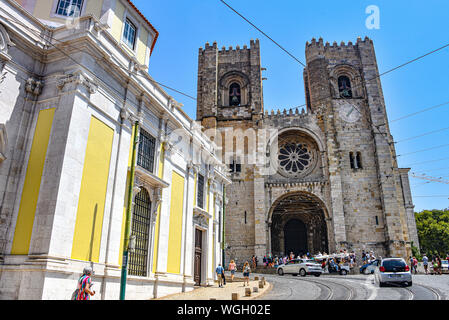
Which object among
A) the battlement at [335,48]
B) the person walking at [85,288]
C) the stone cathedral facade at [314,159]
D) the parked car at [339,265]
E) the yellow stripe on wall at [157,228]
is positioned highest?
the battlement at [335,48]

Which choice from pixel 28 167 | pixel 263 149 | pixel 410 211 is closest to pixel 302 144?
pixel 263 149

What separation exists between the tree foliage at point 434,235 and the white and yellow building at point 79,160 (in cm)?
4154

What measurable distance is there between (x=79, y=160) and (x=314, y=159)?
83.3 feet

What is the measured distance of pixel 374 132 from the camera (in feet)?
98.5

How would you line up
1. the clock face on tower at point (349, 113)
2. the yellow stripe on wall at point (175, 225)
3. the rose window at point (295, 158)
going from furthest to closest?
the rose window at point (295, 158) → the clock face on tower at point (349, 113) → the yellow stripe on wall at point (175, 225)

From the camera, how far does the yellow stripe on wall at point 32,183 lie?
852 centimetres

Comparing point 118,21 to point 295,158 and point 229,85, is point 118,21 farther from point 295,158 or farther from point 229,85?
point 229,85

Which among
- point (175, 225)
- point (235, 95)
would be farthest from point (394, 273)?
point (235, 95)

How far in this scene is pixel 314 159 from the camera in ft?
103

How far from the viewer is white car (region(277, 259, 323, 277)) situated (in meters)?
19.8

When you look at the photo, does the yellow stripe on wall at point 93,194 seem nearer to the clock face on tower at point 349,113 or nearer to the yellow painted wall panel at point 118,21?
the yellow painted wall panel at point 118,21

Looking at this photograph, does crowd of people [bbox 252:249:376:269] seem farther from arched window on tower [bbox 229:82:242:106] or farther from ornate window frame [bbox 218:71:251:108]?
arched window on tower [bbox 229:82:242:106]

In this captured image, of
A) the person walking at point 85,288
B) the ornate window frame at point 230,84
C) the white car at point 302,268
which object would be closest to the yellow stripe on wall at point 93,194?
the person walking at point 85,288
